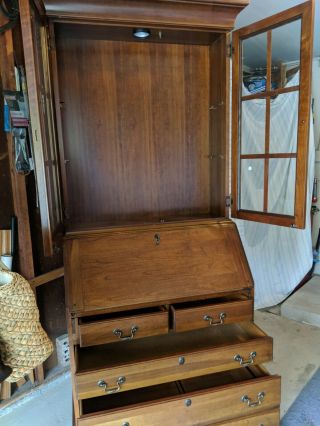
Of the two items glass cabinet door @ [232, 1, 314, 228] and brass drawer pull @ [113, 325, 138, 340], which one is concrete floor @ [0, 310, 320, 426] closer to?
brass drawer pull @ [113, 325, 138, 340]

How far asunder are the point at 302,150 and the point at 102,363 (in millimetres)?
1276

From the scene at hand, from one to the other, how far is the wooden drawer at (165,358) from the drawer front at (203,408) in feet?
0.25

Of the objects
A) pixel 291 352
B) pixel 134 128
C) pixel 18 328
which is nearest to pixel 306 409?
pixel 291 352

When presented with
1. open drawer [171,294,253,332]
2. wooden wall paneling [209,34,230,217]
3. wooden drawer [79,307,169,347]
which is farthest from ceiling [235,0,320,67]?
wooden drawer [79,307,169,347]

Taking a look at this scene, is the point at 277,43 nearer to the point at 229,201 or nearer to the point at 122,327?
the point at 229,201

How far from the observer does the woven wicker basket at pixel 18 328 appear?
44.8 inches

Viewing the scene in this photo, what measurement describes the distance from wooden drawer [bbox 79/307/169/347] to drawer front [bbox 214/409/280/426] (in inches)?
19.0

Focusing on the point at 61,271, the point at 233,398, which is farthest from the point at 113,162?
the point at 233,398

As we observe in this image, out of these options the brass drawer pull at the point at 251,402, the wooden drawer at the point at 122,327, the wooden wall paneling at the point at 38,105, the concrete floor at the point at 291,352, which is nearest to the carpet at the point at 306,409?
the concrete floor at the point at 291,352

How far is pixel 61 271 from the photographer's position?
6.41ft

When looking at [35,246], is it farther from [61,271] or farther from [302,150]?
[302,150]


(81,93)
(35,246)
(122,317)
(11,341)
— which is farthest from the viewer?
(35,246)

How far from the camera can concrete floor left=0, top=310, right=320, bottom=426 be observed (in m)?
1.69

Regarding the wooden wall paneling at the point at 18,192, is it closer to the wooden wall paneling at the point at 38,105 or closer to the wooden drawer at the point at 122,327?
the wooden wall paneling at the point at 38,105
